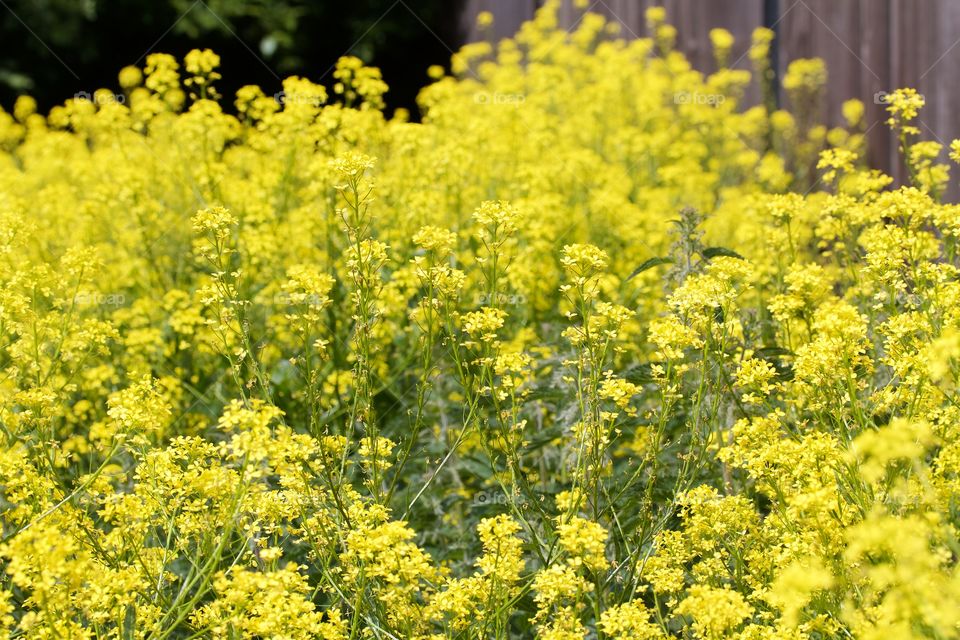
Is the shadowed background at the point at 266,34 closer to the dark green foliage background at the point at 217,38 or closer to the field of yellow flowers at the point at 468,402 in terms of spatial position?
the dark green foliage background at the point at 217,38

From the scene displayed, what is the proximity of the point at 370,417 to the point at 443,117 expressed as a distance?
2.84m

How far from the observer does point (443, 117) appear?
16.1 feet

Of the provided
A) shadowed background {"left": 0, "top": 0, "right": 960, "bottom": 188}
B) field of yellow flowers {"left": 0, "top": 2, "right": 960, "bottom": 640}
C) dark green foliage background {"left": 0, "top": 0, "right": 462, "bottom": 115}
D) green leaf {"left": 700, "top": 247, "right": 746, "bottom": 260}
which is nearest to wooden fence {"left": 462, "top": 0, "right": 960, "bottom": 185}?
shadowed background {"left": 0, "top": 0, "right": 960, "bottom": 188}

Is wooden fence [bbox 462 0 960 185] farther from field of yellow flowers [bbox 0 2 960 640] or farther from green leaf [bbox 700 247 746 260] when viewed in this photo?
green leaf [bbox 700 247 746 260]

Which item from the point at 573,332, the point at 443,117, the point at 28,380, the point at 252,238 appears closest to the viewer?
the point at 573,332

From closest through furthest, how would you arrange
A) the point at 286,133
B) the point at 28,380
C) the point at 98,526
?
the point at 28,380, the point at 98,526, the point at 286,133

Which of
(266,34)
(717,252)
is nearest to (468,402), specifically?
(717,252)

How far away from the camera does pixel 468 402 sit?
225 cm

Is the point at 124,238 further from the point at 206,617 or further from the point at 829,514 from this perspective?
the point at 829,514

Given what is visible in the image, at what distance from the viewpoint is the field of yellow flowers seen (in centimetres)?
192

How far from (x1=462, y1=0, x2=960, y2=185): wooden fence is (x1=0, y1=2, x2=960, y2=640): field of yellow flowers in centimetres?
28

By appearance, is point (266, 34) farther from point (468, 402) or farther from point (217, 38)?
point (468, 402)

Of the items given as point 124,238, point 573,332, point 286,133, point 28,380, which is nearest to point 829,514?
point 573,332

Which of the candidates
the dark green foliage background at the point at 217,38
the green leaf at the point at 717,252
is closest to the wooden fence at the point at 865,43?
the green leaf at the point at 717,252
